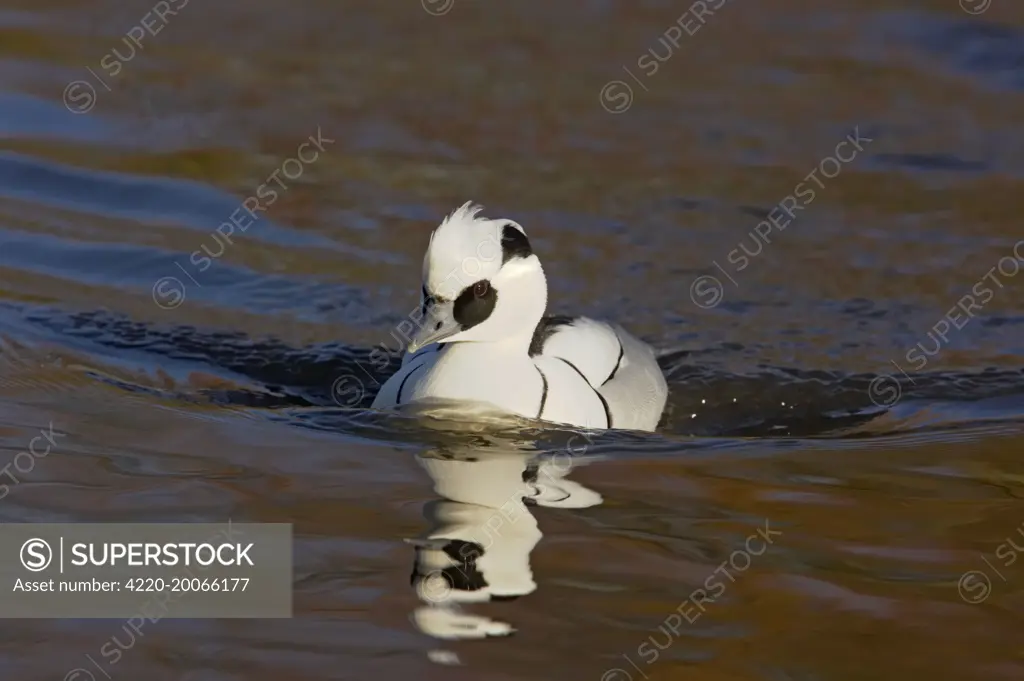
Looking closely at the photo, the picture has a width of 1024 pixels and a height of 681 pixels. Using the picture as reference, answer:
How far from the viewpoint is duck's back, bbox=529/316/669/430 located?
7367mm

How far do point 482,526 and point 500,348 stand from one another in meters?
1.33

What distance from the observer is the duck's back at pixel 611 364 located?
290 inches

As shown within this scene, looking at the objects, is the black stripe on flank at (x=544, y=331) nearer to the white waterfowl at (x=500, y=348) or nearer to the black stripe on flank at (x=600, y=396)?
the white waterfowl at (x=500, y=348)

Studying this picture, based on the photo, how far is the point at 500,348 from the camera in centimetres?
683

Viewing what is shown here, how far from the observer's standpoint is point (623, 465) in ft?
21.1

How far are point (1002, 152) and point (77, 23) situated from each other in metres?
7.46

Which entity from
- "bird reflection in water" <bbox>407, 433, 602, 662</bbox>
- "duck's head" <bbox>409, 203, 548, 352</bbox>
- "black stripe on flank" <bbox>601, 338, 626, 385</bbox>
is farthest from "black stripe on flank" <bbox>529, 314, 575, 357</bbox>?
"bird reflection in water" <bbox>407, 433, 602, 662</bbox>

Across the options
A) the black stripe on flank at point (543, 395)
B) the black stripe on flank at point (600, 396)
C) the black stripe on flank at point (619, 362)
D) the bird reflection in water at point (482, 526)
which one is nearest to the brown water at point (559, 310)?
the bird reflection in water at point (482, 526)

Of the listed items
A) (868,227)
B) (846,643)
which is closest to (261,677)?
(846,643)

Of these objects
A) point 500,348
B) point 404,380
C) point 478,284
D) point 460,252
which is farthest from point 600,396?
point 460,252

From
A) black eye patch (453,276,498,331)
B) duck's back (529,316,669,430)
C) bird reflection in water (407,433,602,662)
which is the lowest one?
bird reflection in water (407,433,602,662)

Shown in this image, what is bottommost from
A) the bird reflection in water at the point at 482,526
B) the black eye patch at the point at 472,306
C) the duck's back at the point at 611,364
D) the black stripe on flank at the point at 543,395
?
the bird reflection in water at the point at 482,526

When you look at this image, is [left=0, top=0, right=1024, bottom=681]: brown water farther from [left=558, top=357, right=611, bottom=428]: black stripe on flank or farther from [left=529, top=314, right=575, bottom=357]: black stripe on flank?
[left=529, top=314, right=575, bottom=357]: black stripe on flank

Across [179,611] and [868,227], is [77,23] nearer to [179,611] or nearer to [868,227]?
[868,227]
